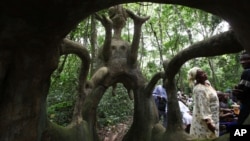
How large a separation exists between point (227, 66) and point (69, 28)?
11.3 meters

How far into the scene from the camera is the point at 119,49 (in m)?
8.37

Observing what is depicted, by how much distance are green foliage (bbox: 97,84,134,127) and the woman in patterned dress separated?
5.80 meters

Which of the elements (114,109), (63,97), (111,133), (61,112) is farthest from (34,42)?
(114,109)

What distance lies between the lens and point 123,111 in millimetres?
11734

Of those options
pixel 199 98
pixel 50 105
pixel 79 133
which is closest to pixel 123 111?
pixel 50 105

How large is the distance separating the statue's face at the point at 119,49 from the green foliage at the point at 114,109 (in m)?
3.07

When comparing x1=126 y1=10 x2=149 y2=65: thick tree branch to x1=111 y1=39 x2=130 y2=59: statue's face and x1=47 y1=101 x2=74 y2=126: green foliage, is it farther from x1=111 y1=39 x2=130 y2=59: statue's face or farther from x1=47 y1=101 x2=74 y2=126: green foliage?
x1=47 y1=101 x2=74 y2=126: green foliage

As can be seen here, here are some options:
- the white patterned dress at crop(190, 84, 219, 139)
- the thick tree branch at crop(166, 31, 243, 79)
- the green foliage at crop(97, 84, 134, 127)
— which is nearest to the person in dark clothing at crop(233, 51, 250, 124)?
the thick tree branch at crop(166, 31, 243, 79)

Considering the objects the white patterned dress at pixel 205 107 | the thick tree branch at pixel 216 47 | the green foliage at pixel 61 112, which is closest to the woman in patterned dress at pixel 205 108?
the white patterned dress at pixel 205 107

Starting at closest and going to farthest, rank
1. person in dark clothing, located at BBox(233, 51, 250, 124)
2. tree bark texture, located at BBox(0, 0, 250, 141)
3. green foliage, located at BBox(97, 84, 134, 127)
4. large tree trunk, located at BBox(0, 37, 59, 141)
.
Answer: tree bark texture, located at BBox(0, 0, 250, 141)
large tree trunk, located at BBox(0, 37, 59, 141)
person in dark clothing, located at BBox(233, 51, 250, 124)
green foliage, located at BBox(97, 84, 134, 127)

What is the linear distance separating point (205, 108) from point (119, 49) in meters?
4.00

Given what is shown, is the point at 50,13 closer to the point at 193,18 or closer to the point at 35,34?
the point at 35,34

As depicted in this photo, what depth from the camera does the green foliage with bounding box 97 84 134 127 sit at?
10562mm

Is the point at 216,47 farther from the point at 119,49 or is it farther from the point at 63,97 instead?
the point at 63,97
